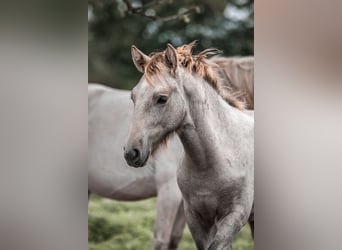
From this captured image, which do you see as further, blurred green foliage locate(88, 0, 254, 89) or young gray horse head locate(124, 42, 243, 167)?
blurred green foliage locate(88, 0, 254, 89)

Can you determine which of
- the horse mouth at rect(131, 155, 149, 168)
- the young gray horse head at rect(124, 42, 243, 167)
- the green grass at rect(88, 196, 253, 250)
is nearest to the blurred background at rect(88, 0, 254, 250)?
the green grass at rect(88, 196, 253, 250)

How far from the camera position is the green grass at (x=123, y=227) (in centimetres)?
301

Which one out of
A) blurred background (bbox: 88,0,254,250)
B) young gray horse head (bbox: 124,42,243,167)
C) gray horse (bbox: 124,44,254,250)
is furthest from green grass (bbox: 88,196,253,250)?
young gray horse head (bbox: 124,42,243,167)

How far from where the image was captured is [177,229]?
118 inches

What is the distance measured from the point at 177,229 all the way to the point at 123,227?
293 millimetres

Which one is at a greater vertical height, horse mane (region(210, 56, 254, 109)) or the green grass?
horse mane (region(210, 56, 254, 109))

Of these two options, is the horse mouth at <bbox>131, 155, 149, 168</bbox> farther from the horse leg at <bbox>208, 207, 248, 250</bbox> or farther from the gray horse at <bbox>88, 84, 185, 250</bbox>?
the horse leg at <bbox>208, 207, 248, 250</bbox>

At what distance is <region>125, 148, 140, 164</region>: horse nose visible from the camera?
2.81 metres

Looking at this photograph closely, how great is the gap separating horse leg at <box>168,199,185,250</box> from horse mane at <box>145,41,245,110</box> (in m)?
0.64

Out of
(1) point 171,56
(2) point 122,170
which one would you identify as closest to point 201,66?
(1) point 171,56

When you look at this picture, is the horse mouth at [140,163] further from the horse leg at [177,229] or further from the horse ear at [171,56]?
the horse ear at [171,56]

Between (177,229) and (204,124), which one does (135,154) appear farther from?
(177,229)

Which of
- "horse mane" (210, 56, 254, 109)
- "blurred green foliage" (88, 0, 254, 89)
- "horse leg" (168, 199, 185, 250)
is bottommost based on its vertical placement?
"horse leg" (168, 199, 185, 250)

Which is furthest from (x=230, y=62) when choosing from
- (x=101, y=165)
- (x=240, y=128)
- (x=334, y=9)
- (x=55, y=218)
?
(x=55, y=218)
